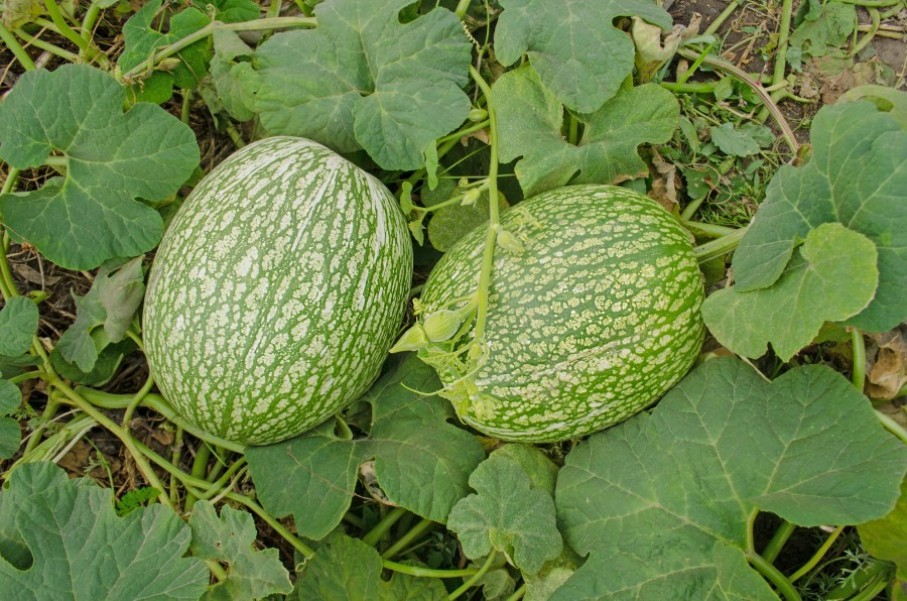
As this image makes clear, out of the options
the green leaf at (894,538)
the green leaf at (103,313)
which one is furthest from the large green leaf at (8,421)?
the green leaf at (894,538)

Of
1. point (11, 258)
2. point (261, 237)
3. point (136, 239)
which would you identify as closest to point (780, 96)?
point (261, 237)

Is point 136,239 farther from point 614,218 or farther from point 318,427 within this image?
point 614,218

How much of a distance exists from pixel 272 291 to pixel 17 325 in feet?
2.79

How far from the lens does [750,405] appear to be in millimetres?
2234

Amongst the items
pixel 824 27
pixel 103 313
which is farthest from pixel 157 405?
pixel 824 27

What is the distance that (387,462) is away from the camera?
2336 millimetres

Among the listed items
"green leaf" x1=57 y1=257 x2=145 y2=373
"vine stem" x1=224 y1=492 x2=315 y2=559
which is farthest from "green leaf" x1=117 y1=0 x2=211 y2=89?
"vine stem" x1=224 y1=492 x2=315 y2=559

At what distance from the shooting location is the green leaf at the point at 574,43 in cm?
224

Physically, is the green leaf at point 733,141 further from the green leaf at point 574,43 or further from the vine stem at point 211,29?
the vine stem at point 211,29

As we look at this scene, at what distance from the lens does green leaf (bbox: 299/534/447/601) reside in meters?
2.30

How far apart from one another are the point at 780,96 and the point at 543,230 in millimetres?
1134

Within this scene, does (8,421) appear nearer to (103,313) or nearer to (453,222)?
(103,313)

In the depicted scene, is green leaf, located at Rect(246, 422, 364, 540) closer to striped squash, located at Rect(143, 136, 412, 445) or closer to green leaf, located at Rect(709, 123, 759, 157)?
striped squash, located at Rect(143, 136, 412, 445)

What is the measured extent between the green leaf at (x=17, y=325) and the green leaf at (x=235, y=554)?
70 cm
